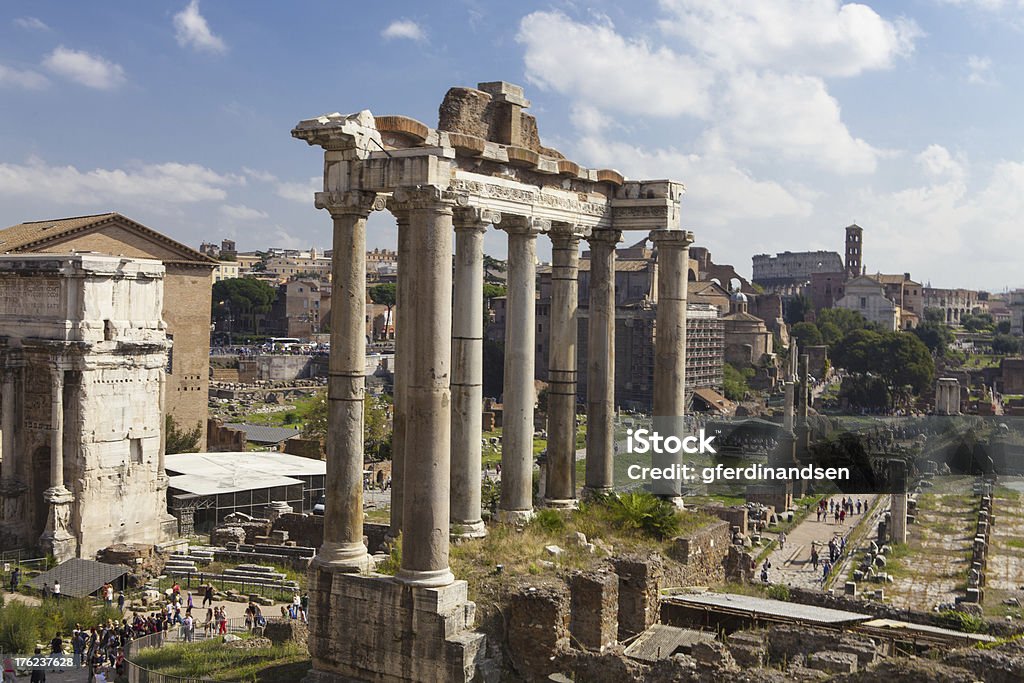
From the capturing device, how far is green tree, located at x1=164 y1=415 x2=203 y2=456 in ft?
151

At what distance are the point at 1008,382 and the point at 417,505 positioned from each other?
4048 inches

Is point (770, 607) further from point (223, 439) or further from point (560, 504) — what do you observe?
point (223, 439)

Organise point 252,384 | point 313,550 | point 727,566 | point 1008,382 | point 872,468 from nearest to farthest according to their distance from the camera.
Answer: point 727,566 < point 313,550 < point 872,468 < point 252,384 < point 1008,382

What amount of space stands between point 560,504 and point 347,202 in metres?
6.47

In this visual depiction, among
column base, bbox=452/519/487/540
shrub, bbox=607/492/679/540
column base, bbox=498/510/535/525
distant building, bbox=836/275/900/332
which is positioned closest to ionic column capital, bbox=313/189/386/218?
column base, bbox=452/519/487/540

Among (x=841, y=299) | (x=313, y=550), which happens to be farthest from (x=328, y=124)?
(x=841, y=299)

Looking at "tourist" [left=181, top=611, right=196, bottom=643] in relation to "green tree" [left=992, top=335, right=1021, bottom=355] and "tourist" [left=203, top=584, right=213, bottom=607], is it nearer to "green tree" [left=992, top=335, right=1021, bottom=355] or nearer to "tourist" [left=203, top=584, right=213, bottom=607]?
"tourist" [left=203, top=584, right=213, bottom=607]

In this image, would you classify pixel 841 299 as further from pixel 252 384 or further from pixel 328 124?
pixel 328 124

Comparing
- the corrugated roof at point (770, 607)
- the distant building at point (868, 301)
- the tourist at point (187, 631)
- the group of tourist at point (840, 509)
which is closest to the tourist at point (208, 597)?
the tourist at point (187, 631)

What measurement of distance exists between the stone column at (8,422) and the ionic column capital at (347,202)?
70.9ft

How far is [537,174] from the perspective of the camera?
1603cm

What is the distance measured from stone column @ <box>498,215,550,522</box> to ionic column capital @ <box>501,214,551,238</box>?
21mm

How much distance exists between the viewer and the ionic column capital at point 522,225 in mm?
15680

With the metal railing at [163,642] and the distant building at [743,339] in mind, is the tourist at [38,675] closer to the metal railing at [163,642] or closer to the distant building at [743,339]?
the metal railing at [163,642]
